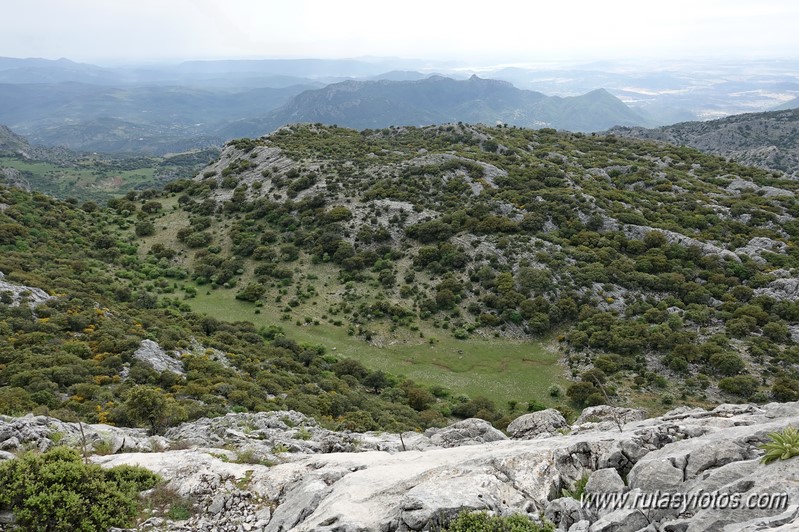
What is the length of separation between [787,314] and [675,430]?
47810 millimetres

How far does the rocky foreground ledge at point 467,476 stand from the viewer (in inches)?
416

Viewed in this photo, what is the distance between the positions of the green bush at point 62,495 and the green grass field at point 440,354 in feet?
A: 111

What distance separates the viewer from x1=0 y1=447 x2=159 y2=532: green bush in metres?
12.1

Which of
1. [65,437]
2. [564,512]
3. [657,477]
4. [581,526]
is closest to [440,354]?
[65,437]

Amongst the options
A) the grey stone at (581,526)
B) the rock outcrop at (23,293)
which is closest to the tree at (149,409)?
the grey stone at (581,526)

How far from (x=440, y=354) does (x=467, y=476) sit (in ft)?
122

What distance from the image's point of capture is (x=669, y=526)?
32.9 feet

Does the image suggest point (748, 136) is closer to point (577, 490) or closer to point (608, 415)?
point (608, 415)

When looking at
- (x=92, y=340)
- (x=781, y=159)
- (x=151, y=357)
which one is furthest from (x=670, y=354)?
(x=781, y=159)

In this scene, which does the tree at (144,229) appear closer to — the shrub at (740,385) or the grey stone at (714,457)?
the grey stone at (714,457)

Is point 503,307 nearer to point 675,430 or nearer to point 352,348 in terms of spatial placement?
point 352,348

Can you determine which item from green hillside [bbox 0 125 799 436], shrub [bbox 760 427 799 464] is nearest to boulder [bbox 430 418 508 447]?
green hillside [bbox 0 125 799 436]

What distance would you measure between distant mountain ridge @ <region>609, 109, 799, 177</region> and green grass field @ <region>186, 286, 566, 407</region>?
494 ft

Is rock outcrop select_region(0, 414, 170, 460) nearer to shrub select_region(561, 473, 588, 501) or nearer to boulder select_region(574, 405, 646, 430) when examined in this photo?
shrub select_region(561, 473, 588, 501)
